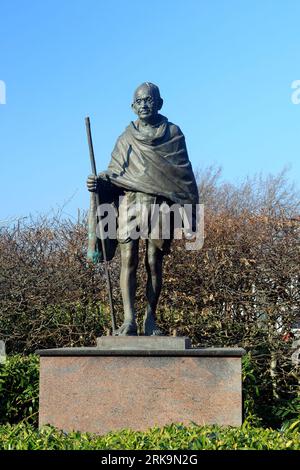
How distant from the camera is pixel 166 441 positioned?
13.5ft

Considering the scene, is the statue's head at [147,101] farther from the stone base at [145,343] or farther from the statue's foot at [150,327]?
the stone base at [145,343]

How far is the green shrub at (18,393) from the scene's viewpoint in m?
7.21

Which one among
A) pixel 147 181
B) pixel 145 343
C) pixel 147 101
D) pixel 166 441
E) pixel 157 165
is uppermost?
pixel 147 101

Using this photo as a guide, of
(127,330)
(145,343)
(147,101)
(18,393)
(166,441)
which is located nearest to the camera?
(166,441)

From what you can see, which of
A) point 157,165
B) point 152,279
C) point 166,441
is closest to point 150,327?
point 152,279

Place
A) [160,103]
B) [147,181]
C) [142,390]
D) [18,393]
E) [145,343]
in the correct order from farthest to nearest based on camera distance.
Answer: [18,393], [160,103], [147,181], [145,343], [142,390]

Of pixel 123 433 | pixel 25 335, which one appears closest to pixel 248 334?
pixel 25 335

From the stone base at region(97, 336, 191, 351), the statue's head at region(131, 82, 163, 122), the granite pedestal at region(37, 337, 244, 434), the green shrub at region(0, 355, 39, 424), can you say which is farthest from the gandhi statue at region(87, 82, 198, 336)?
the green shrub at region(0, 355, 39, 424)

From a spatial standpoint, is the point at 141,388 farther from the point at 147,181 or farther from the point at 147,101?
the point at 147,101

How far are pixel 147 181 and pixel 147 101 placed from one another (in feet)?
2.54

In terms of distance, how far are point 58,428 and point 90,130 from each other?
8.88 ft
